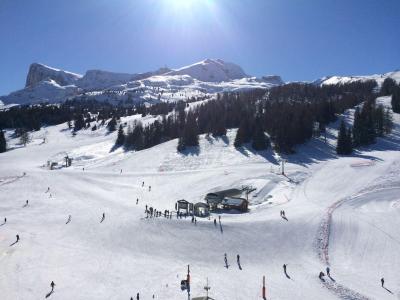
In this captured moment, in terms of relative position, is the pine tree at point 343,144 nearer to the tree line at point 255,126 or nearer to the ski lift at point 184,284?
the tree line at point 255,126

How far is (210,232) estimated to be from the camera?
Answer: 154 feet

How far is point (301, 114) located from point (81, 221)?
226ft

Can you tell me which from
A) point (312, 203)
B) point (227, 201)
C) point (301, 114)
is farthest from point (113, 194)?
point (301, 114)

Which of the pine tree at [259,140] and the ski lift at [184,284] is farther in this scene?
the pine tree at [259,140]

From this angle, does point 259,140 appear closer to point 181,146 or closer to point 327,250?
point 181,146

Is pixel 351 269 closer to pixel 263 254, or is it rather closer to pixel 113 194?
pixel 263 254

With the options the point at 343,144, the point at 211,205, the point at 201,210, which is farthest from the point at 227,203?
the point at 343,144

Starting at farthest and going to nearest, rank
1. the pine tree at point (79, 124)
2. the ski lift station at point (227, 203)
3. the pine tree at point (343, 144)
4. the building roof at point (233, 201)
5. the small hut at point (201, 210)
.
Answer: the pine tree at point (79, 124) < the pine tree at point (343, 144) < the building roof at point (233, 201) < the ski lift station at point (227, 203) < the small hut at point (201, 210)

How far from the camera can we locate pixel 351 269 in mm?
38531

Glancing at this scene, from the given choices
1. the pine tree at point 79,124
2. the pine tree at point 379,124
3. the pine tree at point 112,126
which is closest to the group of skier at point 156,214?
the pine tree at point 379,124

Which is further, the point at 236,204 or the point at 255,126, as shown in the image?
the point at 255,126

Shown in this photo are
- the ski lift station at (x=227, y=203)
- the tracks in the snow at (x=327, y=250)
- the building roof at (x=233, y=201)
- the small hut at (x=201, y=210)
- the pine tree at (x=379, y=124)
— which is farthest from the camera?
the pine tree at (x=379, y=124)

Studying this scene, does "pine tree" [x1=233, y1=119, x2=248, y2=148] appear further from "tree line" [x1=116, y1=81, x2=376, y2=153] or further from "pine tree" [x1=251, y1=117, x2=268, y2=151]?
"pine tree" [x1=251, y1=117, x2=268, y2=151]

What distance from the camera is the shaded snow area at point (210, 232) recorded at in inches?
1355
